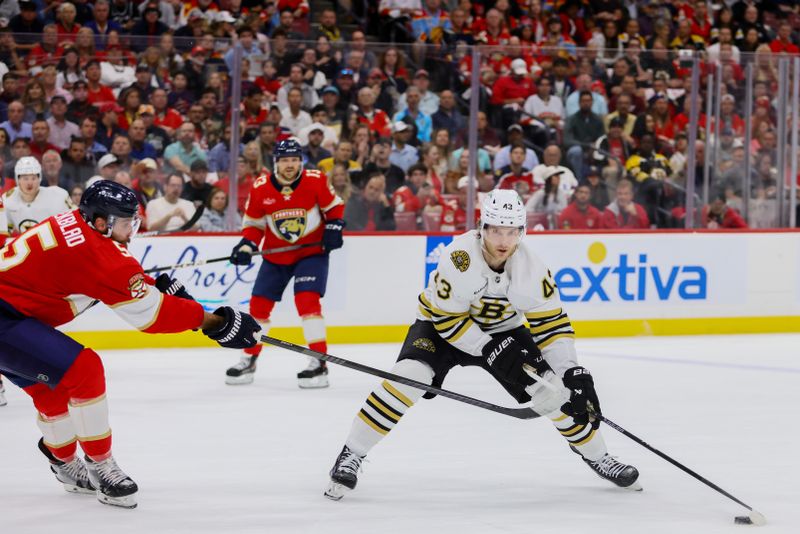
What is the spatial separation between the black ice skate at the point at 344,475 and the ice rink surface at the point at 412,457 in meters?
0.05

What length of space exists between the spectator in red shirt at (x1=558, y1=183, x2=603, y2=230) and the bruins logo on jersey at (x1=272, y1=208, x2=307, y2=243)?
2447 millimetres

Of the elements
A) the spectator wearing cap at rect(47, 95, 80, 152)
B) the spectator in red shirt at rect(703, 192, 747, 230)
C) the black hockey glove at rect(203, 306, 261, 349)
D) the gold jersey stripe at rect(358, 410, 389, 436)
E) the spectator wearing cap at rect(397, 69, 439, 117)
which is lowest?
the gold jersey stripe at rect(358, 410, 389, 436)

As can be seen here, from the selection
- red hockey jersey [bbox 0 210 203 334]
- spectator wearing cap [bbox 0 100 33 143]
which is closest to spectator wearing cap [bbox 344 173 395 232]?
spectator wearing cap [bbox 0 100 33 143]

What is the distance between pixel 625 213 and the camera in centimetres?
865

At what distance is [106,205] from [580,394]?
5.06 ft

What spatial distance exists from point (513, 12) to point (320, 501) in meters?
7.60

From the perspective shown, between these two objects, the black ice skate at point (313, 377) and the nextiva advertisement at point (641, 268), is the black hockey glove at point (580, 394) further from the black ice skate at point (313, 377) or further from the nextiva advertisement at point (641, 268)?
the nextiva advertisement at point (641, 268)

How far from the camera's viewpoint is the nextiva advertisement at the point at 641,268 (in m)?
8.28

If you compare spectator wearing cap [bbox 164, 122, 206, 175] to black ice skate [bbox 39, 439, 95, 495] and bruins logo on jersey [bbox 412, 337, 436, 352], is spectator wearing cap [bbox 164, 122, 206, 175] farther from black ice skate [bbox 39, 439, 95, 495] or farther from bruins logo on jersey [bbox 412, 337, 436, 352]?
bruins logo on jersey [bbox 412, 337, 436, 352]

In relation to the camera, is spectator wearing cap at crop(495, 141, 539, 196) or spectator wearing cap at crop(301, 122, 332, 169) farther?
spectator wearing cap at crop(495, 141, 539, 196)

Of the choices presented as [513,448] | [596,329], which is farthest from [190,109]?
[513,448]

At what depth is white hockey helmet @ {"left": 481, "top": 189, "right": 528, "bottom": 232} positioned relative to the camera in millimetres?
4027

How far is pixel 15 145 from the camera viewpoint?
750 centimetres

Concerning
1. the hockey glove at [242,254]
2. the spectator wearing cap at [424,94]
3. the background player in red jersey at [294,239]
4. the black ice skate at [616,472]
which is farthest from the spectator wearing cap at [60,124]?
the black ice skate at [616,472]
